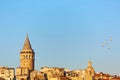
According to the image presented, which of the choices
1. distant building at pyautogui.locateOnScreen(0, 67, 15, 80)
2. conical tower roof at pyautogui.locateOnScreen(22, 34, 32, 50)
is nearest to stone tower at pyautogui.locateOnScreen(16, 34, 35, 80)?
conical tower roof at pyautogui.locateOnScreen(22, 34, 32, 50)

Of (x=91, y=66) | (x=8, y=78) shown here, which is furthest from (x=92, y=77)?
(x=8, y=78)

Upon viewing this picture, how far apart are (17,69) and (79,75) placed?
46.6 ft

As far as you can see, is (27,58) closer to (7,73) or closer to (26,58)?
(26,58)

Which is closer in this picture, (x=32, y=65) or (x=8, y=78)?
(x=8, y=78)

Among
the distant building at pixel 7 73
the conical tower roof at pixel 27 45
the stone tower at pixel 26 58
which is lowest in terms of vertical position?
the distant building at pixel 7 73

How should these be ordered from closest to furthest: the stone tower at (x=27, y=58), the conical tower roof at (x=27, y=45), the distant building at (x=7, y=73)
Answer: the distant building at (x=7, y=73) → the stone tower at (x=27, y=58) → the conical tower roof at (x=27, y=45)

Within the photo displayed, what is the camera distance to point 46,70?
113m

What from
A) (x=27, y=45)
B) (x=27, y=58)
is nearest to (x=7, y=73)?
(x=27, y=58)

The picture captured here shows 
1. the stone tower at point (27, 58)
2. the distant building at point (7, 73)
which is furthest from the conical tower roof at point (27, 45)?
the distant building at point (7, 73)

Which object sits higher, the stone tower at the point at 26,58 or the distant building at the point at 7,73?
the stone tower at the point at 26,58

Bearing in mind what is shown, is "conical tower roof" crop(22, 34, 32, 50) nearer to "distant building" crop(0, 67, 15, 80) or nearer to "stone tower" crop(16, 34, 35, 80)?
"stone tower" crop(16, 34, 35, 80)

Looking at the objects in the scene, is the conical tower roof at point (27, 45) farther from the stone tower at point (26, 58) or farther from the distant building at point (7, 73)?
the distant building at point (7, 73)

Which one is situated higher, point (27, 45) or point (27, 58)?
point (27, 45)

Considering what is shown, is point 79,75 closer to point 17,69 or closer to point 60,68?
point 60,68
